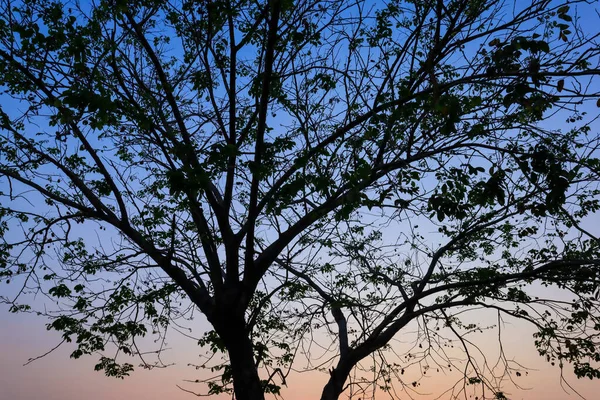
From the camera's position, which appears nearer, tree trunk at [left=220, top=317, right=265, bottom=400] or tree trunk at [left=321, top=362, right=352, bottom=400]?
tree trunk at [left=220, top=317, right=265, bottom=400]

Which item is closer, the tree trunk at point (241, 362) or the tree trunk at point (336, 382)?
the tree trunk at point (241, 362)

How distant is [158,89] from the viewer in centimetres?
820

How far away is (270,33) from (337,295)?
405cm

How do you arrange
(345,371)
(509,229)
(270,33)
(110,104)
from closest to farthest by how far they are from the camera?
1. (110,104)
2. (270,33)
3. (345,371)
4. (509,229)

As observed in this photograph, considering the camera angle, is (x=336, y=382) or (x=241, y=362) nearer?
(x=241, y=362)

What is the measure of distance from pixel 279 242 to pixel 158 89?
9.50 ft

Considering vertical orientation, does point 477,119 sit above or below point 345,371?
above

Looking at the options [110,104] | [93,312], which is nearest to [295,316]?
[93,312]

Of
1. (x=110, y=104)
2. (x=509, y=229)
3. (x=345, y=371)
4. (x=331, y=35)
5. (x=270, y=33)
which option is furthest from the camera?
(x=509, y=229)

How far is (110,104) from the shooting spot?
482 cm

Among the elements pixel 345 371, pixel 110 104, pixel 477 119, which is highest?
pixel 477 119

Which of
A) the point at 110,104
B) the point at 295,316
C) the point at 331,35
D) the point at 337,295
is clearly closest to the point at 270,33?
the point at 331,35

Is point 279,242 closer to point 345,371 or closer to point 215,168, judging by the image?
point 215,168

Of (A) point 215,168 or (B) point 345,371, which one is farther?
(B) point 345,371
